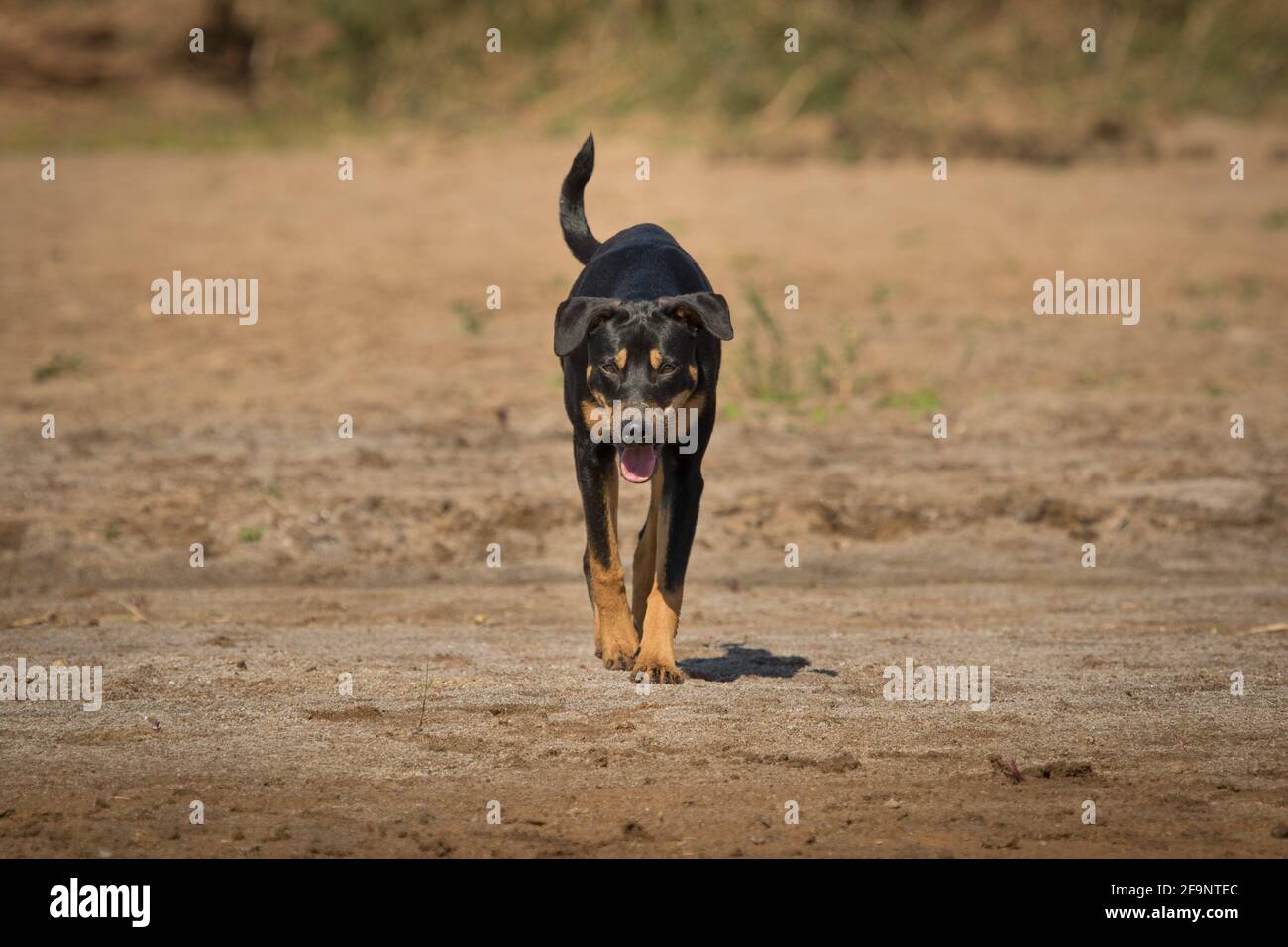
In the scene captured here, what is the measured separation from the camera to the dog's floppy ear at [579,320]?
7.30m

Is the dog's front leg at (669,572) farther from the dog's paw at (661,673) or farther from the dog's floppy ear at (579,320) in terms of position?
the dog's floppy ear at (579,320)

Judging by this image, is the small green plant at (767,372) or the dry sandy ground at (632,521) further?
the small green plant at (767,372)

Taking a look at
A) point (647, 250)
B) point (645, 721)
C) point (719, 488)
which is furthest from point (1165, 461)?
point (645, 721)

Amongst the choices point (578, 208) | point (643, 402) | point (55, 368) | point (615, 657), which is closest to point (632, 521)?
point (578, 208)

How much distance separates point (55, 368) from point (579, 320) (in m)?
7.71

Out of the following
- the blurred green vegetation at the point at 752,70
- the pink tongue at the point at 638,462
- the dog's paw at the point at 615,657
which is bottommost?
the dog's paw at the point at 615,657

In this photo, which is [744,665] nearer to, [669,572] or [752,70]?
[669,572]

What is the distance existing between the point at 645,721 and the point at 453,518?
4.15 m

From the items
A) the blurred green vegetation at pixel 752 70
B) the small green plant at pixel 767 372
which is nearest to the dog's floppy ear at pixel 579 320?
the small green plant at pixel 767 372

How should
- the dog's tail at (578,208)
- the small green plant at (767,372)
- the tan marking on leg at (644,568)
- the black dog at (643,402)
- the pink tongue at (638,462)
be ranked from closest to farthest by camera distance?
the pink tongue at (638,462) → the black dog at (643,402) → the tan marking on leg at (644,568) → the dog's tail at (578,208) → the small green plant at (767,372)

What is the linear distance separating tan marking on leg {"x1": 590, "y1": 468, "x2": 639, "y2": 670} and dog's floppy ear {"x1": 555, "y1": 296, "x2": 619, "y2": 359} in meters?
0.66

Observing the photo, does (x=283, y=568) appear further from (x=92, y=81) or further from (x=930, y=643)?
(x=92, y=81)

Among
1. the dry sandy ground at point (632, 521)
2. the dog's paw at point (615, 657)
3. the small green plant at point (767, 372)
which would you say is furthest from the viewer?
the small green plant at point (767, 372)

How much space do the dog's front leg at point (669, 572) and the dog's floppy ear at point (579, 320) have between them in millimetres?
631
